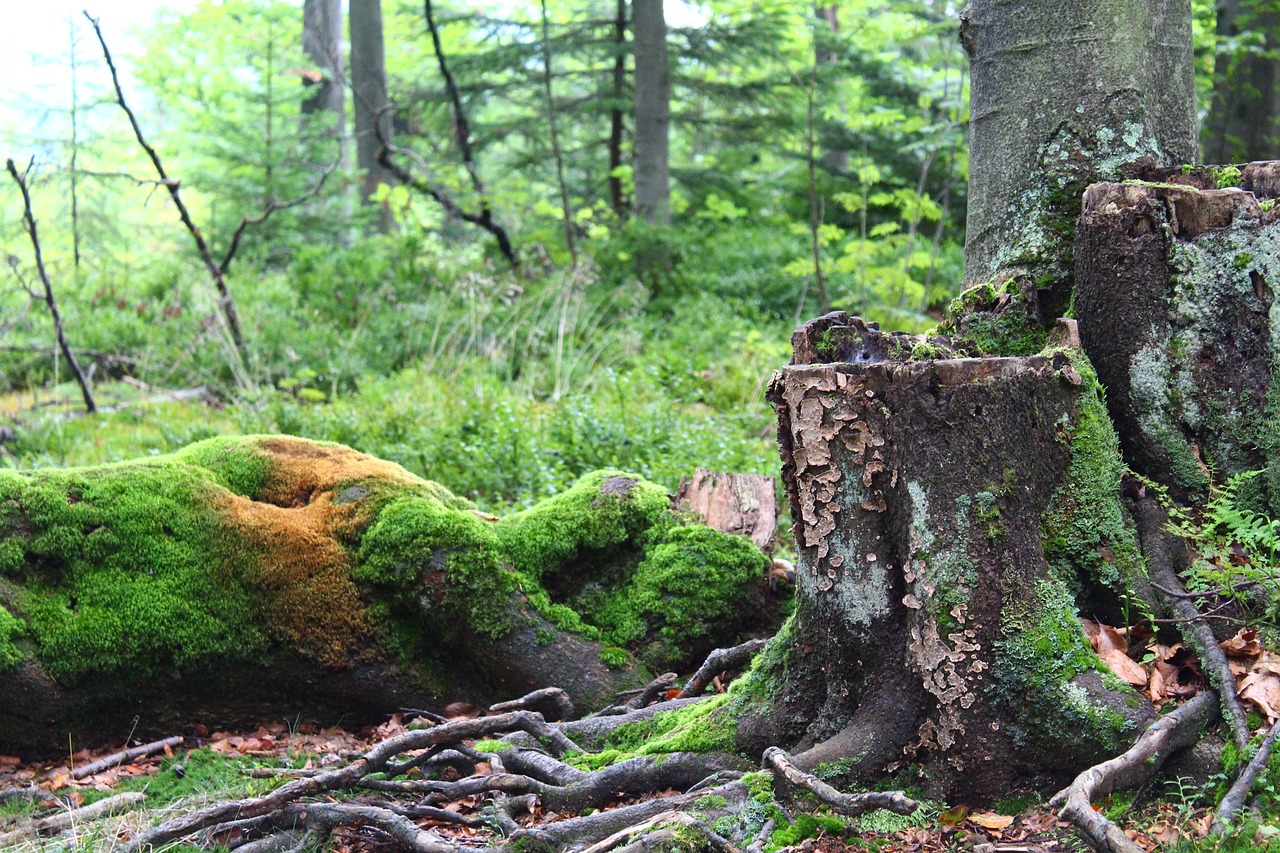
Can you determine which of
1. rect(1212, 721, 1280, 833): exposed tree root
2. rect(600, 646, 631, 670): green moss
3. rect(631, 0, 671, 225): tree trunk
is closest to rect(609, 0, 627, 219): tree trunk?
rect(631, 0, 671, 225): tree trunk

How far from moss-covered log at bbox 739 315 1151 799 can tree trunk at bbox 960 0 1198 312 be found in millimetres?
918

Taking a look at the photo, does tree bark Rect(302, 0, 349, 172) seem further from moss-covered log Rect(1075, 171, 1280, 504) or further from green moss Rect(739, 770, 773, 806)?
green moss Rect(739, 770, 773, 806)

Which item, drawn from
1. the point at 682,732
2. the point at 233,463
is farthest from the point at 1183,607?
the point at 233,463

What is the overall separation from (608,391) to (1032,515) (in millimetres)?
5507

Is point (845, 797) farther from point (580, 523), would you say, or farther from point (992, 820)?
point (580, 523)

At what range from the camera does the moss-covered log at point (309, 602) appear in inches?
149

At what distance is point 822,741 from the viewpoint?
2.77 m

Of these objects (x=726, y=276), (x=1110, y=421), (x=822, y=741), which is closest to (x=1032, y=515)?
(x=1110, y=421)

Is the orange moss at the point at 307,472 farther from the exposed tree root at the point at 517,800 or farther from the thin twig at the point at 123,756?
the exposed tree root at the point at 517,800

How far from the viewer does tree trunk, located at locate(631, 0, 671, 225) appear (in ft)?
42.1

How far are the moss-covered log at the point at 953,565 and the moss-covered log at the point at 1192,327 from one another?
1.10 feet

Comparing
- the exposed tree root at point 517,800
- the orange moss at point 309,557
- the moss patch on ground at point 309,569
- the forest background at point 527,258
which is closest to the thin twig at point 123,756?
the moss patch on ground at point 309,569

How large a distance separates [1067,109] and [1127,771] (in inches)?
93.0

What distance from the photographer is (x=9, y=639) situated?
3609 mm
